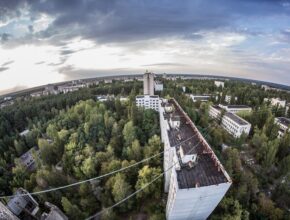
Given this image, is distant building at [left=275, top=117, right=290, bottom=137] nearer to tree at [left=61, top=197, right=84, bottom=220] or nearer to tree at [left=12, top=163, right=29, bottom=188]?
tree at [left=61, top=197, right=84, bottom=220]

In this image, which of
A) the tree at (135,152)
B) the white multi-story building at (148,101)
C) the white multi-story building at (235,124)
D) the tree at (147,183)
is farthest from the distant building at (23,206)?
the white multi-story building at (235,124)

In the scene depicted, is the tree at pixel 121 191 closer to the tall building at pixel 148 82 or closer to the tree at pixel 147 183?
the tree at pixel 147 183

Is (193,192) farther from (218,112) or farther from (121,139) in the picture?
(218,112)

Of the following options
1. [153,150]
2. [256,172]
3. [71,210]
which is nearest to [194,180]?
[153,150]

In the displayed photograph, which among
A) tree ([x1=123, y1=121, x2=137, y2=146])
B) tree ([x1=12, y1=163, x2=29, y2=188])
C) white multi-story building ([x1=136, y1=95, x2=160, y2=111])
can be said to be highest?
white multi-story building ([x1=136, y1=95, x2=160, y2=111])

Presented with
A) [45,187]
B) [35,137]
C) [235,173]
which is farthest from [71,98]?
[235,173]

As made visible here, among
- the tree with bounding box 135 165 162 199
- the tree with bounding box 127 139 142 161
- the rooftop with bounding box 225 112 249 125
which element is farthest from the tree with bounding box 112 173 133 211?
the rooftop with bounding box 225 112 249 125
